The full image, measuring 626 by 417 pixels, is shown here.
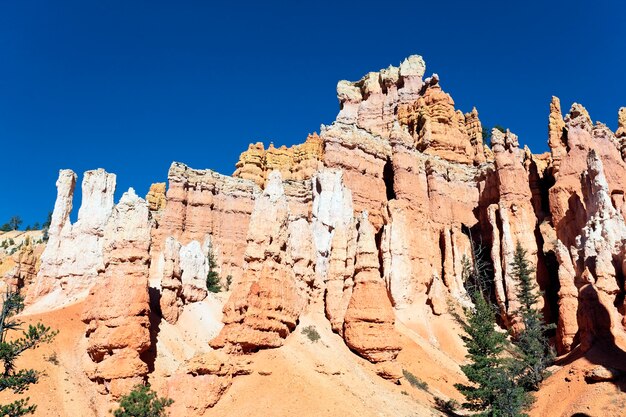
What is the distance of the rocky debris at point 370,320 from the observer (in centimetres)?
2962

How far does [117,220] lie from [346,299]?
53.9ft

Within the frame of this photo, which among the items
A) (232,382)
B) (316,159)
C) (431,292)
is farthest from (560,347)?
(316,159)

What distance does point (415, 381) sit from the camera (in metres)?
31.0

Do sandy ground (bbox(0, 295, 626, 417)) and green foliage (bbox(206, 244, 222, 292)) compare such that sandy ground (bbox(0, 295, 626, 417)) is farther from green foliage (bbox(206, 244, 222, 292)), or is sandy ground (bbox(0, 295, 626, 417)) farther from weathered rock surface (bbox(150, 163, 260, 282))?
weathered rock surface (bbox(150, 163, 260, 282))

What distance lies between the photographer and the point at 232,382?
23.6 metres

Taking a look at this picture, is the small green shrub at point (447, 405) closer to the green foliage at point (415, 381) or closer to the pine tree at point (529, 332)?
the green foliage at point (415, 381)

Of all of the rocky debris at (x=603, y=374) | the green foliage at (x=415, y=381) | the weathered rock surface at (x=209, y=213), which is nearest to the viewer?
the rocky debris at (x=603, y=374)

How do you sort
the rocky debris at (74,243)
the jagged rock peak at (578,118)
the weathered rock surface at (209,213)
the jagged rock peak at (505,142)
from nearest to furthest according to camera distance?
the rocky debris at (74,243)
the jagged rock peak at (578,118)
the jagged rock peak at (505,142)
the weathered rock surface at (209,213)

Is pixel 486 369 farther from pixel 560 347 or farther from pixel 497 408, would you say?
pixel 560 347

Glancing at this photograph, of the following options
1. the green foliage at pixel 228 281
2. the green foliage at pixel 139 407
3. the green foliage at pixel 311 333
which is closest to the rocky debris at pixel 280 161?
the green foliage at pixel 228 281

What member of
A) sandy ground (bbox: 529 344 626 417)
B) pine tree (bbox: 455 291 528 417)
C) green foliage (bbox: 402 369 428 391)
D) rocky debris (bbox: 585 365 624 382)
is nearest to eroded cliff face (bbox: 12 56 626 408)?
sandy ground (bbox: 529 344 626 417)

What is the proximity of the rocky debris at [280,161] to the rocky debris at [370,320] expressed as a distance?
35.0 meters

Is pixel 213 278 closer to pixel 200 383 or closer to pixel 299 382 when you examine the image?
pixel 200 383

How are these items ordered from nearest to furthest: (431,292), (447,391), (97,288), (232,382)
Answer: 1. (232,382)
2. (97,288)
3. (447,391)
4. (431,292)
